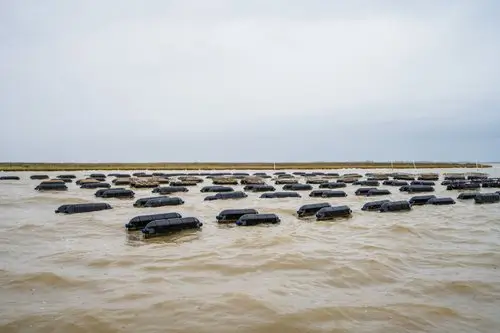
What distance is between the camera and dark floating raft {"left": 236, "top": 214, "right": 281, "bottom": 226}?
24.0 metres

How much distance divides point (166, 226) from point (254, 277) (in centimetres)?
839

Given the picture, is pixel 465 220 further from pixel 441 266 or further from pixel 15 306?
pixel 15 306

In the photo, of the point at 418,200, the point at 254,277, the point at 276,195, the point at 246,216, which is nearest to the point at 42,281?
the point at 254,277

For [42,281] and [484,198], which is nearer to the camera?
[42,281]

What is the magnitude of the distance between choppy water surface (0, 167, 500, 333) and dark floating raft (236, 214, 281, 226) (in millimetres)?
744

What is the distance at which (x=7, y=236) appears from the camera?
2083 centimetres

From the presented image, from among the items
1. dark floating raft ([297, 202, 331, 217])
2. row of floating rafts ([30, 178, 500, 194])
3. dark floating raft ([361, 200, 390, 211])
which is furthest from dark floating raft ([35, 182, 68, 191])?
dark floating raft ([361, 200, 390, 211])

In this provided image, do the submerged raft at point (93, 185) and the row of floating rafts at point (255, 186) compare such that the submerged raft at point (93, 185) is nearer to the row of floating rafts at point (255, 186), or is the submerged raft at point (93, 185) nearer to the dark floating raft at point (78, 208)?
the row of floating rafts at point (255, 186)

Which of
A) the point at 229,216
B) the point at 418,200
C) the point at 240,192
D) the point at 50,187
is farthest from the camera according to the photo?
the point at 50,187

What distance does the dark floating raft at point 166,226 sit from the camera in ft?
68.0

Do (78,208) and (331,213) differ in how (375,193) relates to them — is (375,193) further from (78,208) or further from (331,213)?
(78,208)

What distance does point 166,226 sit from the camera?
69.7ft

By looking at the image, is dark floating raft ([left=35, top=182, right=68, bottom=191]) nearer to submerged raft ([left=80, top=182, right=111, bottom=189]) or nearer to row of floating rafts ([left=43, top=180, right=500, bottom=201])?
row of floating rafts ([left=43, top=180, right=500, bottom=201])

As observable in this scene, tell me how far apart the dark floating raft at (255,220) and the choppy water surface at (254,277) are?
74 cm
